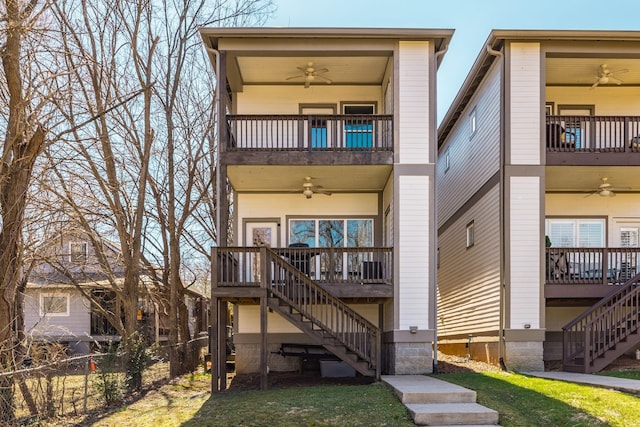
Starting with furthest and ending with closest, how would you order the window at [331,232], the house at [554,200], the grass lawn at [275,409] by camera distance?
1. the window at [331,232]
2. the house at [554,200]
3. the grass lawn at [275,409]

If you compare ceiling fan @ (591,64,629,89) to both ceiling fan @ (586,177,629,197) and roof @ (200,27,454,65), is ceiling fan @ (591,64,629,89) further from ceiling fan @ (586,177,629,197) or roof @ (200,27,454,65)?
roof @ (200,27,454,65)

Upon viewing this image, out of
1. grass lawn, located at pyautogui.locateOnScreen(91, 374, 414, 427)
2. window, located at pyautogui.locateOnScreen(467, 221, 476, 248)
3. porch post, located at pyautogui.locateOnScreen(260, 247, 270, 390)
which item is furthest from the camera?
window, located at pyautogui.locateOnScreen(467, 221, 476, 248)

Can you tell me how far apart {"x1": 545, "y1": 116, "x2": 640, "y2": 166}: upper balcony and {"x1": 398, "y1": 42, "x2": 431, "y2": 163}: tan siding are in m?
3.11

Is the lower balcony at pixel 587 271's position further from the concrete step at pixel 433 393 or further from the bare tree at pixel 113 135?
the bare tree at pixel 113 135

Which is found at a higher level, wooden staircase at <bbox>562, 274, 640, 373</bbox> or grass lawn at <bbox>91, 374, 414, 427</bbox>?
wooden staircase at <bbox>562, 274, 640, 373</bbox>

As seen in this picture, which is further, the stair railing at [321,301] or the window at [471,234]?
the window at [471,234]

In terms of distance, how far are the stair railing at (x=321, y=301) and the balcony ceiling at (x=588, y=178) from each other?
622 centimetres

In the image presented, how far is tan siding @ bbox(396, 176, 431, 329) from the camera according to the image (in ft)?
40.0

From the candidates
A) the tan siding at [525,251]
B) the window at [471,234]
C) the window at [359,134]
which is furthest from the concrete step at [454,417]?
the window at [471,234]

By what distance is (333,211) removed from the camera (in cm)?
1488

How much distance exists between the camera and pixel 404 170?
12.5 metres

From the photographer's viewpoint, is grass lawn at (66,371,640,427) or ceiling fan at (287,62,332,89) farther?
ceiling fan at (287,62,332,89)

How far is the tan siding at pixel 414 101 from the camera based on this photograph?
1262 centimetres

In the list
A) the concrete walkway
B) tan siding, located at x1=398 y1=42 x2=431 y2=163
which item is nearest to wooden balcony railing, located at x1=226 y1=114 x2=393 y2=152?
tan siding, located at x1=398 y1=42 x2=431 y2=163
